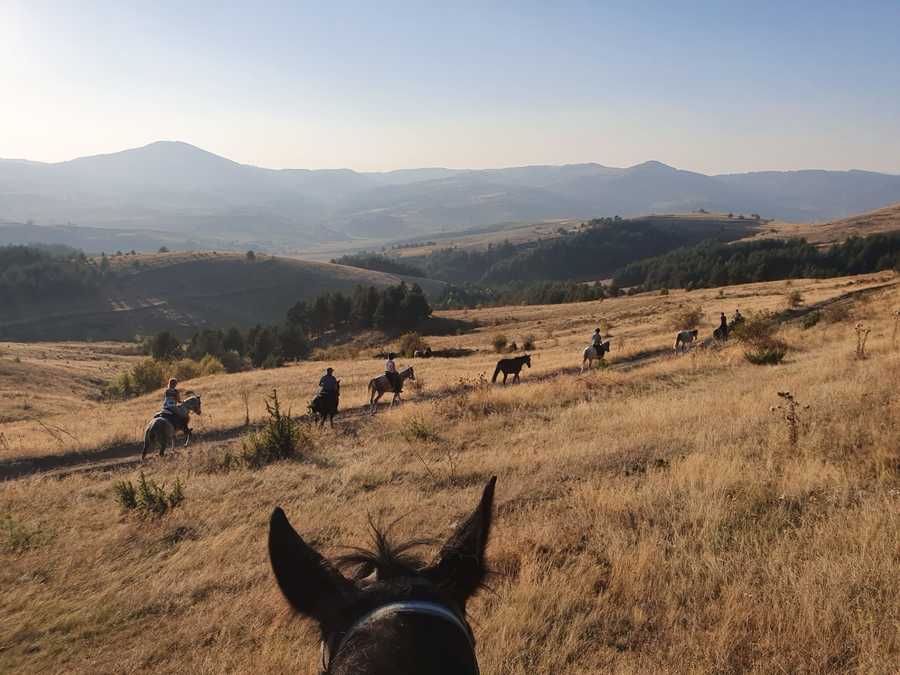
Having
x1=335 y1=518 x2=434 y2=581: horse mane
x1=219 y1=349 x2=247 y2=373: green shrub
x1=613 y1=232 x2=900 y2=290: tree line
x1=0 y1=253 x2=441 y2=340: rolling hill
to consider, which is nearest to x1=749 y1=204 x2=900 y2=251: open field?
x1=613 y1=232 x2=900 y2=290: tree line

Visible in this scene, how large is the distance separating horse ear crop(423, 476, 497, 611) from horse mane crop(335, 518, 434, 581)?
0.25 feet

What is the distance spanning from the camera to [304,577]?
2029 millimetres

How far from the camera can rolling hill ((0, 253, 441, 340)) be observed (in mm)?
113062

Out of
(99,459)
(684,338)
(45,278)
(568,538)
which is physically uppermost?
(45,278)

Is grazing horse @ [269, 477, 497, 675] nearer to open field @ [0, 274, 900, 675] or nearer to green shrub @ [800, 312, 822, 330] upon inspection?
open field @ [0, 274, 900, 675]

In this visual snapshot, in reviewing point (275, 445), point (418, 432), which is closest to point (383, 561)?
point (418, 432)

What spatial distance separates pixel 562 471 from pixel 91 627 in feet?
18.6

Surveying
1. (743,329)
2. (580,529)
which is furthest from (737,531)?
(743,329)

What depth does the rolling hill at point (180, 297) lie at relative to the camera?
113062 mm

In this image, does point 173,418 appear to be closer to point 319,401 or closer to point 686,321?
point 319,401

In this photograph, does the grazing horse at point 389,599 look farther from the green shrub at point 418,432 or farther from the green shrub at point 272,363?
the green shrub at point 272,363

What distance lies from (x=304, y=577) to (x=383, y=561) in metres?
0.31

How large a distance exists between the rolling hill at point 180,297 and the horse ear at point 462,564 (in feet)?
417

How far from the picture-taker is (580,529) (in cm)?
543
